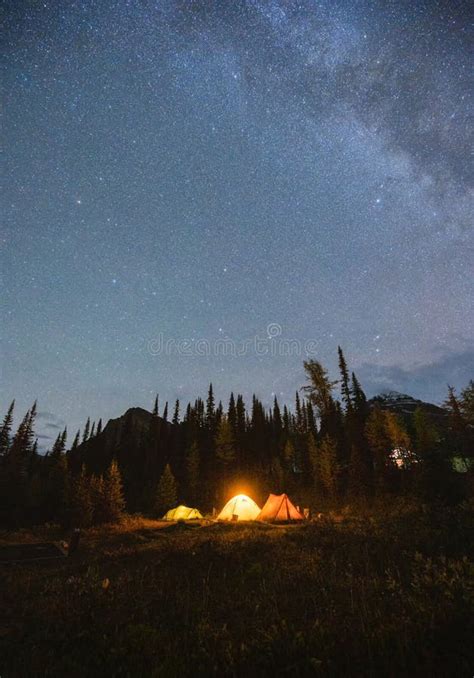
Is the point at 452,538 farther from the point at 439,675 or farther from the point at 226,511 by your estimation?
the point at 226,511

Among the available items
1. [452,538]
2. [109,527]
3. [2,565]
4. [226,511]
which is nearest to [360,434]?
[226,511]

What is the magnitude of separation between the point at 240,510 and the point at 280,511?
4371 millimetres

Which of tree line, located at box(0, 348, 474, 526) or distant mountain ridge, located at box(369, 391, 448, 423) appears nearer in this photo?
tree line, located at box(0, 348, 474, 526)

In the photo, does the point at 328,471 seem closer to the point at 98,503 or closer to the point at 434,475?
the point at 434,475

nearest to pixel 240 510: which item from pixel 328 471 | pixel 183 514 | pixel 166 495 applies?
pixel 183 514

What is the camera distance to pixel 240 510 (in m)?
25.0

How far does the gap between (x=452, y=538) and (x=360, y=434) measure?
133ft

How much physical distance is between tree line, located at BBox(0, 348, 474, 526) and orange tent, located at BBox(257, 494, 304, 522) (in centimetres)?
808

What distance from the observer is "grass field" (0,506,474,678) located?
4098 mm

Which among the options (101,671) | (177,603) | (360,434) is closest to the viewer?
(101,671)

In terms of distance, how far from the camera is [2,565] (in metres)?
11.1

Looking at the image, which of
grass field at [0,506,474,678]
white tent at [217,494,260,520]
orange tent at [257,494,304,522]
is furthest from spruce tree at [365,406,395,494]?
grass field at [0,506,474,678]

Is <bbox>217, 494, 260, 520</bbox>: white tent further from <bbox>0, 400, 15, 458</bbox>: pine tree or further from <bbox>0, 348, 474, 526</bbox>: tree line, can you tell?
<bbox>0, 400, 15, 458</bbox>: pine tree

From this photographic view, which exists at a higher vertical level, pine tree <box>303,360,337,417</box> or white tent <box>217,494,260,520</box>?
pine tree <box>303,360,337,417</box>
